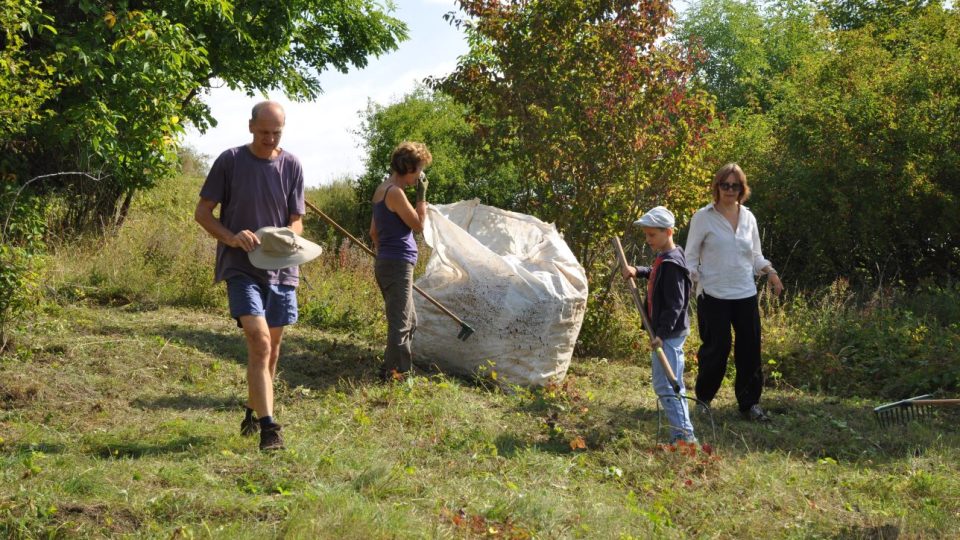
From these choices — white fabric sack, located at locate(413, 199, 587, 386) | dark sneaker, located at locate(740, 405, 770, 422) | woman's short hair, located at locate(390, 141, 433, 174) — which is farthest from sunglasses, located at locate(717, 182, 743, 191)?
woman's short hair, located at locate(390, 141, 433, 174)

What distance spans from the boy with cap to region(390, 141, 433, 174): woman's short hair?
1.58 metres

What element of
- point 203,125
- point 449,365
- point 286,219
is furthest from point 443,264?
point 203,125

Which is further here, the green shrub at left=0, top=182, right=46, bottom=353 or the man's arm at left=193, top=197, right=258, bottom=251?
the green shrub at left=0, top=182, right=46, bottom=353

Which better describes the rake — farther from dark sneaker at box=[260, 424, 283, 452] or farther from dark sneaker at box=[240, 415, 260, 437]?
dark sneaker at box=[240, 415, 260, 437]

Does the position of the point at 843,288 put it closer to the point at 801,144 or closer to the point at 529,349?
the point at 801,144

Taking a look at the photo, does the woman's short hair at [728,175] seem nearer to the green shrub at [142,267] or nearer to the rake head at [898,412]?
the rake head at [898,412]

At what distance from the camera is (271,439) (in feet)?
15.3

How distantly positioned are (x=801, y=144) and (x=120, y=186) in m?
8.22

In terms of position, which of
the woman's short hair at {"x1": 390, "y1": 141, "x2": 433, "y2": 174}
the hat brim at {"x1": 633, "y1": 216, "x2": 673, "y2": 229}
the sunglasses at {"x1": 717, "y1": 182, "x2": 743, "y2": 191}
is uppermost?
the woman's short hair at {"x1": 390, "y1": 141, "x2": 433, "y2": 174}

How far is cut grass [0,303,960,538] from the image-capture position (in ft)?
12.5

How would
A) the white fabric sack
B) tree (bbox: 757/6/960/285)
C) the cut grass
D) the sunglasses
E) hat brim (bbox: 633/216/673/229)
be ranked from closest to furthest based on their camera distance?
1. the cut grass
2. hat brim (bbox: 633/216/673/229)
3. the sunglasses
4. the white fabric sack
5. tree (bbox: 757/6/960/285)

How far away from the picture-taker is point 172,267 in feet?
32.3

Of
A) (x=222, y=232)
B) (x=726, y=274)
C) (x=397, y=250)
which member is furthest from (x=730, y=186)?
(x=222, y=232)

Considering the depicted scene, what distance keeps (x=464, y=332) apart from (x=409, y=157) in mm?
1340
